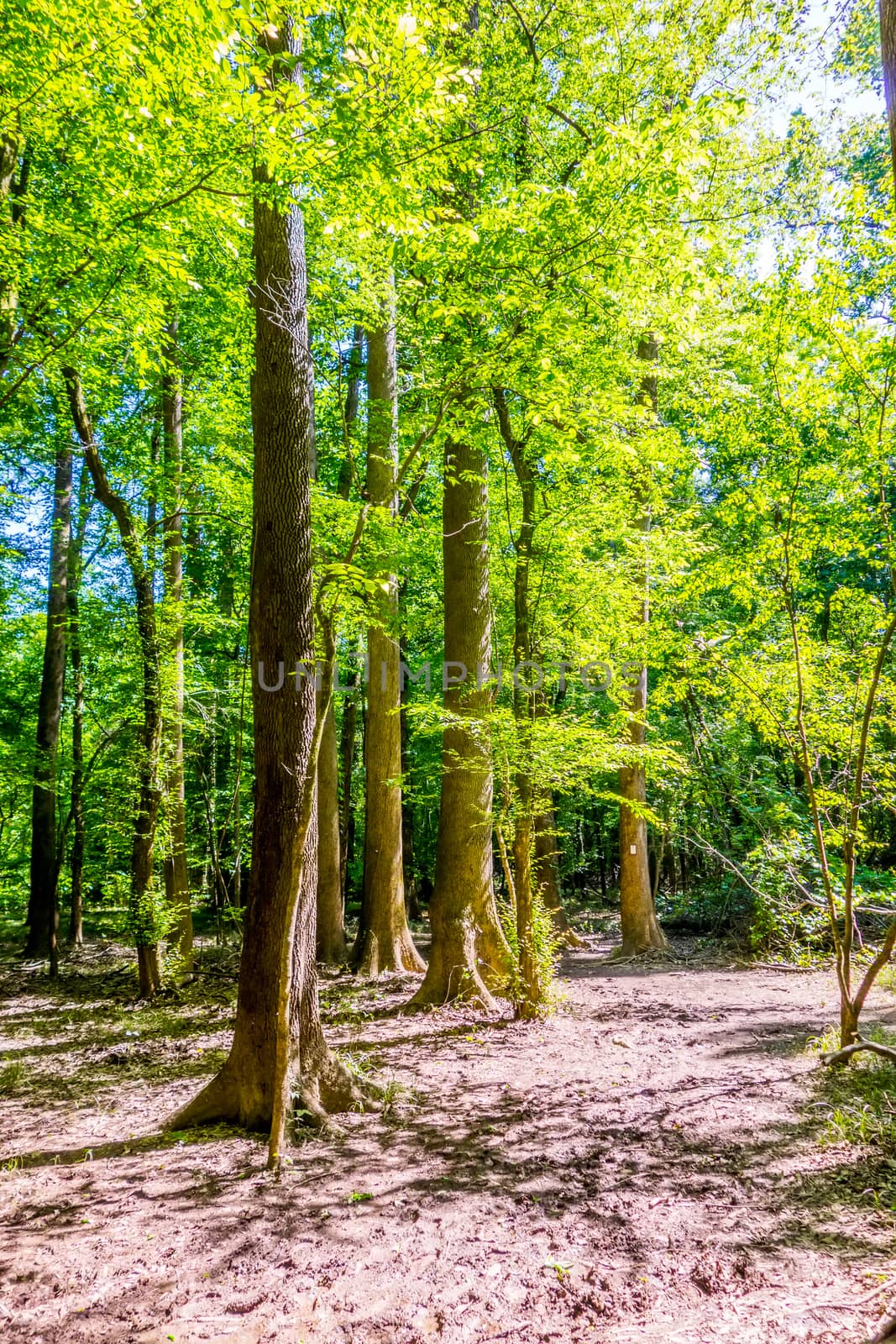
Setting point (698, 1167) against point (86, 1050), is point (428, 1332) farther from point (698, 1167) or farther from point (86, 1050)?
point (86, 1050)

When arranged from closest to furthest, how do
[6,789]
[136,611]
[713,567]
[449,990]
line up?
1. [713,567]
2. [449,990]
3. [136,611]
4. [6,789]

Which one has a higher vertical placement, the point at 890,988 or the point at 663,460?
the point at 663,460

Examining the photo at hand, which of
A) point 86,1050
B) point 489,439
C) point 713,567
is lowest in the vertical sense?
point 86,1050

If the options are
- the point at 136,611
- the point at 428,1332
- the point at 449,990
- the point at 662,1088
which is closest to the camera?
the point at 428,1332

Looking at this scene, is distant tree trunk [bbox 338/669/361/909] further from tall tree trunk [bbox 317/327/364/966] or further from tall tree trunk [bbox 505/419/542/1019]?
tall tree trunk [bbox 505/419/542/1019]

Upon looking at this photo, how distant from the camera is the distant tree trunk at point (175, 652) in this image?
24.5 ft

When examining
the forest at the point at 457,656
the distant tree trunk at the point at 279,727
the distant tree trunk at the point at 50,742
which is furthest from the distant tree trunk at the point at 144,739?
the distant tree trunk at the point at 279,727

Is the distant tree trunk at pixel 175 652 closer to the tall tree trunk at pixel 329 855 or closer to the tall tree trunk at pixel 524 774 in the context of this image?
the tall tree trunk at pixel 329 855

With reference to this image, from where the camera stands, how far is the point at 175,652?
7461mm

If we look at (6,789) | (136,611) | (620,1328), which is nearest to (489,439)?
(136,611)

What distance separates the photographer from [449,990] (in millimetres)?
6477

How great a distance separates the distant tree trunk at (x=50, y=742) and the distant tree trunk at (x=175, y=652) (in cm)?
204

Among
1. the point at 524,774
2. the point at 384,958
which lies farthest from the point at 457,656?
the point at 384,958

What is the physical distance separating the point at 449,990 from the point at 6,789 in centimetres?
1330
